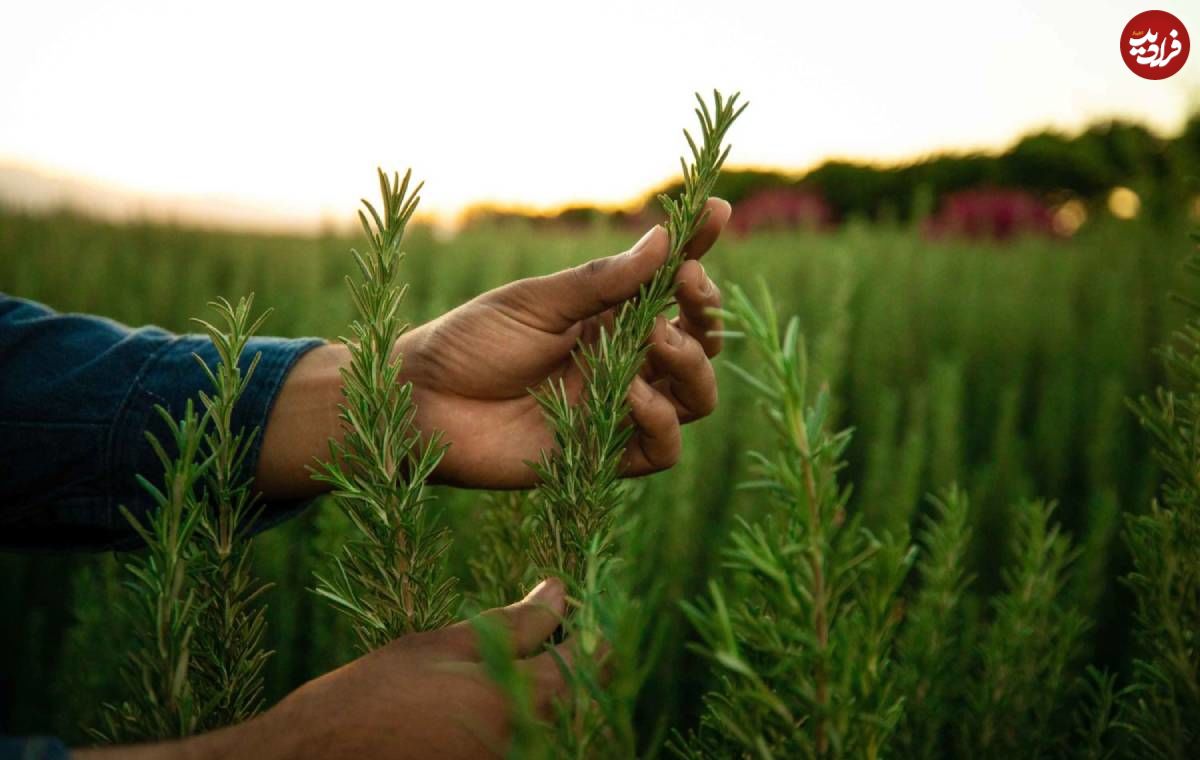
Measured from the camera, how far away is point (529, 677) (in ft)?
1.83

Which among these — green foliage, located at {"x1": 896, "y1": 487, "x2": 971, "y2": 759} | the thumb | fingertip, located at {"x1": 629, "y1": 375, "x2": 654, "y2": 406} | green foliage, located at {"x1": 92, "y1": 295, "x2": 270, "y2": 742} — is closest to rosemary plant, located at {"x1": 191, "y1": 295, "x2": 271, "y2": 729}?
green foliage, located at {"x1": 92, "y1": 295, "x2": 270, "y2": 742}

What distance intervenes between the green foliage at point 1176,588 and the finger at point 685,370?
Answer: 48 centimetres

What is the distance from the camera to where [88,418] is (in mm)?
1062

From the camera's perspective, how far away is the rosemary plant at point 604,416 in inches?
27.0

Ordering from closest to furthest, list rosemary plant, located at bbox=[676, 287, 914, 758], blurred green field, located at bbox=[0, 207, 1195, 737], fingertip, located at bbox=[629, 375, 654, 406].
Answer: rosemary plant, located at bbox=[676, 287, 914, 758] < fingertip, located at bbox=[629, 375, 654, 406] < blurred green field, located at bbox=[0, 207, 1195, 737]

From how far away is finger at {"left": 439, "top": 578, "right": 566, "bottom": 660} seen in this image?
608mm

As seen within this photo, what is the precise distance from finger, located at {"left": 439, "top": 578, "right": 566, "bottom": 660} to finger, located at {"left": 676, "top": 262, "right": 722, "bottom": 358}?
29 cm

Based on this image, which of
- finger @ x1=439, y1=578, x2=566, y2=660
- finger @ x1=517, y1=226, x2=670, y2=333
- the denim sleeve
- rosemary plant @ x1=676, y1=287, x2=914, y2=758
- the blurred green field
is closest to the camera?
rosemary plant @ x1=676, y1=287, x2=914, y2=758

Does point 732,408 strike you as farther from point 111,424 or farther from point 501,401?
point 111,424

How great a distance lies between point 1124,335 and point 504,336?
8.31 feet

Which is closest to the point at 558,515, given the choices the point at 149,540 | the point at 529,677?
the point at 529,677

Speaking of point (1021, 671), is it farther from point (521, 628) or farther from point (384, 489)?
point (384, 489)

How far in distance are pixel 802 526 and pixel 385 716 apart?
12.2 inches

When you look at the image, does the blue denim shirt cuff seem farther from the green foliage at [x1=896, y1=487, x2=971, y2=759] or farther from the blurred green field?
the green foliage at [x1=896, y1=487, x2=971, y2=759]
